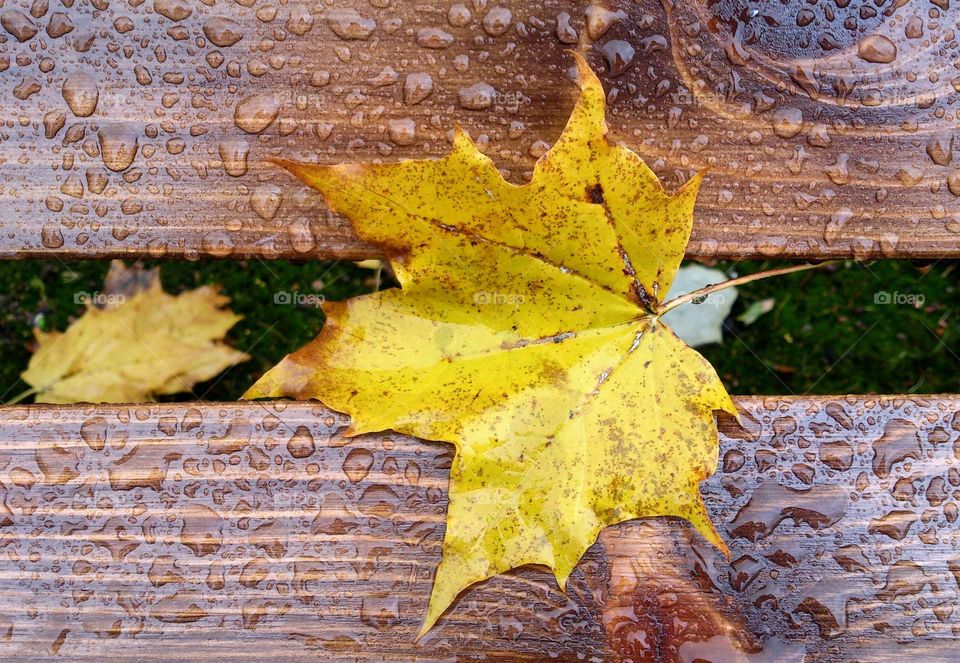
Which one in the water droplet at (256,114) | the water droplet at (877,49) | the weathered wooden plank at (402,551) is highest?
the water droplet at (877,49)

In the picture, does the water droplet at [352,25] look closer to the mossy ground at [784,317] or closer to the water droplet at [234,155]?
the water droplet at [234,155]

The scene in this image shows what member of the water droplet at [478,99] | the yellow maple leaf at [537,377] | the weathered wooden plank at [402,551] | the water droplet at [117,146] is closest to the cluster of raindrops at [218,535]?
the weathered wooden plank at [402,551]

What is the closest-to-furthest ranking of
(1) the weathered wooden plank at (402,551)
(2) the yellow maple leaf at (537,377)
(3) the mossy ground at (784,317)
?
(2) the yellow maple leaf at (537,377) → (1) the weathered wooden plank at (402,551) → (3) the mossy ground at (784,317)

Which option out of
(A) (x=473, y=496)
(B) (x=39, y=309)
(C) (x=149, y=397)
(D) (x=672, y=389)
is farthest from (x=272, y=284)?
(D) (x=672, y=389)

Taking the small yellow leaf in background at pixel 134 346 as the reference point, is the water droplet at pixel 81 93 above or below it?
above

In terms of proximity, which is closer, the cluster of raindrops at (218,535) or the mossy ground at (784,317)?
the cluster of raindrops at (218,535)

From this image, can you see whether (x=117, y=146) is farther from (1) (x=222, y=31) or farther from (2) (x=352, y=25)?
(2) (x=352, y=25)
